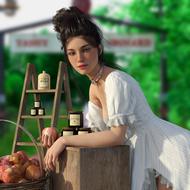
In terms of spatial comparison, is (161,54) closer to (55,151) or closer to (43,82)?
(43,82)

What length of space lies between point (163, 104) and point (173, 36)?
2061 millimetres

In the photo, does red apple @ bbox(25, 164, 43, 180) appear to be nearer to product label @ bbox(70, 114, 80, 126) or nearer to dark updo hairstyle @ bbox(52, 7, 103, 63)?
product label @ bbox(70, 114, 80, 126)

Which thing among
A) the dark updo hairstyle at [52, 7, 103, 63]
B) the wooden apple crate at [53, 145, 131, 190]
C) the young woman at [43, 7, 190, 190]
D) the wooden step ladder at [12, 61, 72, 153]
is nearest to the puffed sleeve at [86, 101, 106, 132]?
the young woman at [43, 7, 190, 190]

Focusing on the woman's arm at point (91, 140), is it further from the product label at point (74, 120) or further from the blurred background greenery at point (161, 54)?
the blurred background greenery at point (161, 54)

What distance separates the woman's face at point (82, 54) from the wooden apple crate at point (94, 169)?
0.40 m

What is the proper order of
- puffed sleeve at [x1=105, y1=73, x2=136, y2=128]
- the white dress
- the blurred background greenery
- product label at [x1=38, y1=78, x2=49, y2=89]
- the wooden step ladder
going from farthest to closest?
1. the blurred background greenery
2. product label at [x1=38, y1=78, x2=49, y2=89]
3. the wooden step ladder
4. the white dress
5. puffed sleeve at [x1=105, y1=73, x2=136, y2=128]

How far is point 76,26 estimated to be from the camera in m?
2.85

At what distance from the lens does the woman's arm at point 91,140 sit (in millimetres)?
2756

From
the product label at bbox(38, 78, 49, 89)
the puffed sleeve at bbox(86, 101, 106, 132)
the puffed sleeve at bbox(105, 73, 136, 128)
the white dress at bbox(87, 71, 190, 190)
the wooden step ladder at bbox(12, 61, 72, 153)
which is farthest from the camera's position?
the product label at bbox(38, 78, 49, 89)

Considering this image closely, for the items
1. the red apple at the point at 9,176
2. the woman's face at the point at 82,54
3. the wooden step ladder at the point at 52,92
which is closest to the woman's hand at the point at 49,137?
the red apple at the point at 9,176

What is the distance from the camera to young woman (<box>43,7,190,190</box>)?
281 centimetres

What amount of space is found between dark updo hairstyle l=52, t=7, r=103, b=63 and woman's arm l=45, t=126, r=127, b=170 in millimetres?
437

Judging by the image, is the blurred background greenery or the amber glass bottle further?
the blurred background greenery

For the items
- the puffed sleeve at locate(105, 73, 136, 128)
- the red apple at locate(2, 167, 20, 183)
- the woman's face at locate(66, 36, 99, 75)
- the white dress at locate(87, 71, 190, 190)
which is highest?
the woman's face at locate(66, 36, 99, 75)
